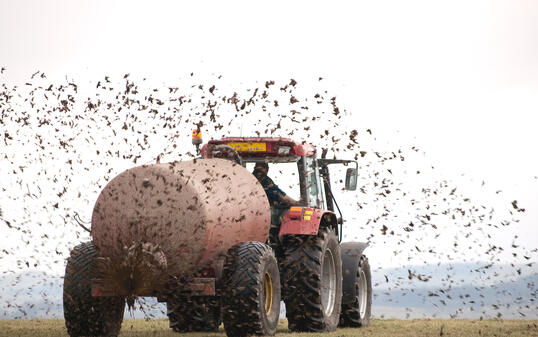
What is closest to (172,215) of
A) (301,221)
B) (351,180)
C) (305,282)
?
(301,221)

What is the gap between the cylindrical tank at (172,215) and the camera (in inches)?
378

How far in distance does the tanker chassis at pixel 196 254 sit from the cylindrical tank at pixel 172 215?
0.01 meters

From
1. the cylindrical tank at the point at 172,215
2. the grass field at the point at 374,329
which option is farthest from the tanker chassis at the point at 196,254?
the grass field at the point at 374,329

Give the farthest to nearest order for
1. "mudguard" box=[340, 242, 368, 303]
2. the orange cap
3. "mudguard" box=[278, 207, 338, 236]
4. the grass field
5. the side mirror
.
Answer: "mudguard" box=[340, 242, 368, 303], the side mirror, the orange cap, the grass field, "mudguard" box=[278, 207, 338, 236]

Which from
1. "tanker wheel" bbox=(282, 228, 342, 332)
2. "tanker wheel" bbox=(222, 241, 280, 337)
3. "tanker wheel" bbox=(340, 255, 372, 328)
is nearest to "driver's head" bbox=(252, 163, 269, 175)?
"tanker wheel" bbox=(282, 228, 342, 332)

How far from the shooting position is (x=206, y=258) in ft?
32.4

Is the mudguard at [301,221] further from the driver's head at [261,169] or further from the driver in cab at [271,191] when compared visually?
the driver's head at [261,169]

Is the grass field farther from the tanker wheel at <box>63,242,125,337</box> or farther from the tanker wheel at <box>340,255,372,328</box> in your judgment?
the tanker wheel at <box>63,242,125,337</box>

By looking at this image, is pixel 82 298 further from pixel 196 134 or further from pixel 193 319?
pixel 196 134

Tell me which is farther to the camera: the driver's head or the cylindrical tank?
the driver's head

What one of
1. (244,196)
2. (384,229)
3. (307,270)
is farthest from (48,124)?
(384,229)

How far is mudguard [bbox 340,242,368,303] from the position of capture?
13.2 metres

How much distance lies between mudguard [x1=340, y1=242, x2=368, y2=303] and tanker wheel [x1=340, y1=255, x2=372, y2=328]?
0.24 feet

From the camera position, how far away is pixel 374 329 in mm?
13133
